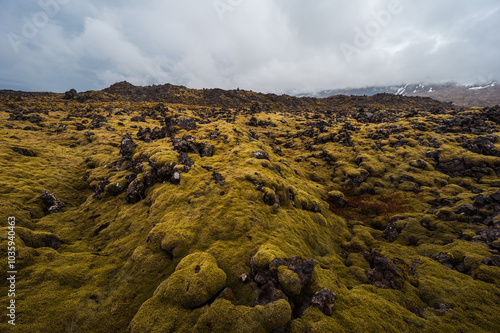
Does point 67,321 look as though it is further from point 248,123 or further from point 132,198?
point 248,123

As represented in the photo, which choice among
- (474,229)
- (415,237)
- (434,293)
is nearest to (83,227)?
(434,293)

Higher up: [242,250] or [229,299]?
[242,250]

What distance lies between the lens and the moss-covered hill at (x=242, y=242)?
9.74 metres

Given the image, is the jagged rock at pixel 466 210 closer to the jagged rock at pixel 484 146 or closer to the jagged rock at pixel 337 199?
the jagged rock at pixel 337 199

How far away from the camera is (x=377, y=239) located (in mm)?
20391

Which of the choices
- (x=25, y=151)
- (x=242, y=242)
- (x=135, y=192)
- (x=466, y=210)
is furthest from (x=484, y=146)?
(x=25, y=151)

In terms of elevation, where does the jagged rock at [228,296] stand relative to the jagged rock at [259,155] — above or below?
below

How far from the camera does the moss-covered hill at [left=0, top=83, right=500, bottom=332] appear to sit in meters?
9.74

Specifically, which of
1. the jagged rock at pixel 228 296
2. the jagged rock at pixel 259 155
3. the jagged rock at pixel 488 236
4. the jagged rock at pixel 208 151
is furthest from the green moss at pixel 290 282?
the jagged rock at pixel 208 151

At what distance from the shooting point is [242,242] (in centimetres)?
1401

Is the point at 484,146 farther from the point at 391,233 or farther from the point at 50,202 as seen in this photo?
the point at 50,202

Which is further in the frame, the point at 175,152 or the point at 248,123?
the point at 248,123

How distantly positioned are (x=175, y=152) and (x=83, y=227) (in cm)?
1270

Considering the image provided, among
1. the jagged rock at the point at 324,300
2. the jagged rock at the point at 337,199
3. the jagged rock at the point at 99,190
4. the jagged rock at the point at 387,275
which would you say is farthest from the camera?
the jagged rock at the point at 337,199
